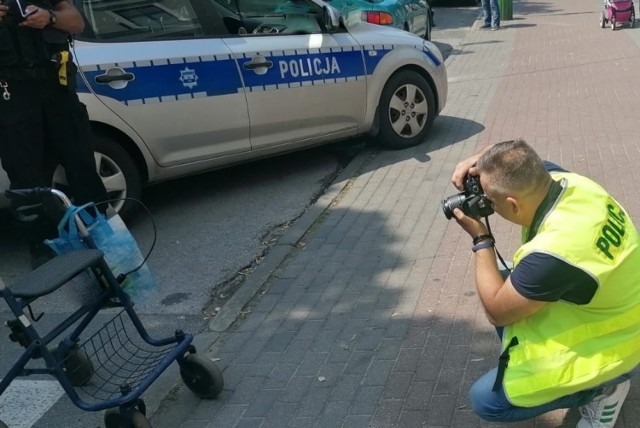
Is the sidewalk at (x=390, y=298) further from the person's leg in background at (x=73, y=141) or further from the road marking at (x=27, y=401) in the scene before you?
the person's leg in background at (x=73, y=141)

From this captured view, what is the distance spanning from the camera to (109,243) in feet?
10.0

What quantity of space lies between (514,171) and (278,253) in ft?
8.76

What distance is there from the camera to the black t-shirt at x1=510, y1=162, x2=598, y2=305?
88.9 inches

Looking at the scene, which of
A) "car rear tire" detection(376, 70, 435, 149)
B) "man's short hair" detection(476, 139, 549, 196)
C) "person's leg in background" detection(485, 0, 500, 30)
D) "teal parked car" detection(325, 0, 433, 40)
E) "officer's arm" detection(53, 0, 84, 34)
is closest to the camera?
"man's short hair" detection(476, 139, 549, 196)

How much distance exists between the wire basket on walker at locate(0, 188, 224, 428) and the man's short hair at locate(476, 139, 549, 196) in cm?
148

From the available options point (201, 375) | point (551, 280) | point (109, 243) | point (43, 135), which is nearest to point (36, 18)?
point (43, 135)

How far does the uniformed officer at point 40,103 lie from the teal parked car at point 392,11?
5578 millimetres

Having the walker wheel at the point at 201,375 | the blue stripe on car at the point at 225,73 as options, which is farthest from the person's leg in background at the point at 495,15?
the walker wheel at the point at 201,375

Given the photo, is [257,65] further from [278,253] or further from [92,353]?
[92,353]

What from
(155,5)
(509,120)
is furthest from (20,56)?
(509,120)

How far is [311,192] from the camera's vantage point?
238 inches

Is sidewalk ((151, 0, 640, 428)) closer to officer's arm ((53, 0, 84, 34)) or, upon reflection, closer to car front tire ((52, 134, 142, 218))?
car front tire ((52, 134, 142, 218))

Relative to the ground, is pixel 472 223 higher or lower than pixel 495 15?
higher

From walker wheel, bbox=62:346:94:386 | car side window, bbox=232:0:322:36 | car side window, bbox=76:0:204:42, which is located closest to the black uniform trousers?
car side window, bbox=76:0:204:42
